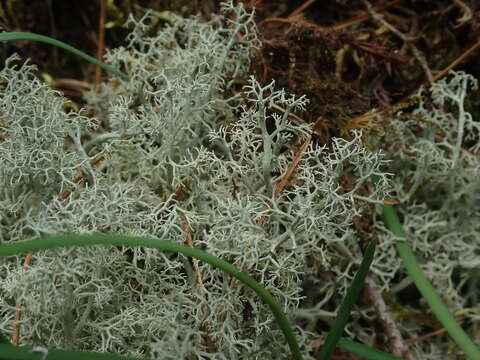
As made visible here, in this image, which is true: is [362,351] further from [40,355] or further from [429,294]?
[40,355]

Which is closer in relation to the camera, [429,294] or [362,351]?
[362,351]

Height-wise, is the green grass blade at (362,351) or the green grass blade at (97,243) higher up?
the green grass blade at (97,243)

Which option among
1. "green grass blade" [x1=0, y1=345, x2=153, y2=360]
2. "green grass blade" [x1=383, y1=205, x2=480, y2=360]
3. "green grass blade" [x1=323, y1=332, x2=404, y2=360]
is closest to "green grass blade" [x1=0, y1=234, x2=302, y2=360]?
"green grass blade" [x1=0, y1=345, x2=153, y2=360]

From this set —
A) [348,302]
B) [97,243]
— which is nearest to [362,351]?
[348,302]

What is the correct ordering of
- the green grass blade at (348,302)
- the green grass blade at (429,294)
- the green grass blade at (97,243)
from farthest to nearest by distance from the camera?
the green grass blade at (429,294), the green grass blade at (348,302), the green grass blade at (97,243)

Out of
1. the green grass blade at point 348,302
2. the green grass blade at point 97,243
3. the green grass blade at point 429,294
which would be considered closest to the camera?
the green grass blade at point 97,243

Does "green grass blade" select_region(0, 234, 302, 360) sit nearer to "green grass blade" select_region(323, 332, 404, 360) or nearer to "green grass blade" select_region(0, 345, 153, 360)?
"green grass blade" select_region(0, 345, 153, 360)

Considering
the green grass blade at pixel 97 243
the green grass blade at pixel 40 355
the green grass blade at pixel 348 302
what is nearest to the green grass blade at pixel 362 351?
the green grass blade at pixel 348 302

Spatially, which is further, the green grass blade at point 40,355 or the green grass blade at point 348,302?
the green grass blade at point 348,302

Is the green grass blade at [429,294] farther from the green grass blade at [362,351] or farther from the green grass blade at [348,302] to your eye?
the green grass blade at [348,302]

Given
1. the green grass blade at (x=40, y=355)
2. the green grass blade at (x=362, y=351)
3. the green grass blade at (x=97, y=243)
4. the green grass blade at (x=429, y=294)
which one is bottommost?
the green grass blade at (x=362, y=351)
